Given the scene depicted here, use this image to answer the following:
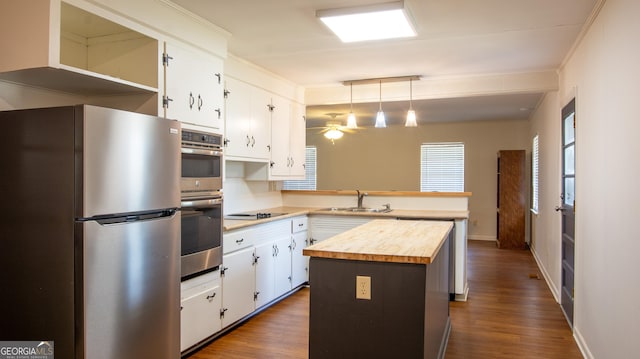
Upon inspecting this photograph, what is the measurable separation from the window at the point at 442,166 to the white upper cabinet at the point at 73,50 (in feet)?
23.1

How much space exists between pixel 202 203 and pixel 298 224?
1.85 metres

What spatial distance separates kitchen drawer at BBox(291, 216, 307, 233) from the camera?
15.6 ft

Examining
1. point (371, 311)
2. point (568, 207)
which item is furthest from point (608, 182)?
point (371, 311)

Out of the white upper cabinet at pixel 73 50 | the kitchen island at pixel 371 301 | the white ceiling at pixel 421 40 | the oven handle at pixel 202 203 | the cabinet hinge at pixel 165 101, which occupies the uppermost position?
the white ceiling at pixel 421 40

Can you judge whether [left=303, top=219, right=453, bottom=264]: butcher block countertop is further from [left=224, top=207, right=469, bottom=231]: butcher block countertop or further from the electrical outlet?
[left=224, top=207, right=469, bottom=231]: butcher block countertop

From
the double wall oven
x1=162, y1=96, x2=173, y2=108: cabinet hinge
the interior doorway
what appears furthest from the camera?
the interior doorway

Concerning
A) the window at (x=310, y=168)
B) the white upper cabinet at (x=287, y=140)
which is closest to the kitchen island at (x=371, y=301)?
the white upper cabinet at (x=287, y=140)

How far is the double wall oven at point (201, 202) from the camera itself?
3.02m

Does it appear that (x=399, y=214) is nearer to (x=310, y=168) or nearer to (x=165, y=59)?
(x=165, y=59)

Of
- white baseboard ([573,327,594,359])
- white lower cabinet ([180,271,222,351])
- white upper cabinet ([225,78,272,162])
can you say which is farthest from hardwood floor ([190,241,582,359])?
white upper cabinet ([225,78,272,162])

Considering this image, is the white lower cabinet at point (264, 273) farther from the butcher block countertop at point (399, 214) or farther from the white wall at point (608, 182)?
the white wall at point (608, 182)

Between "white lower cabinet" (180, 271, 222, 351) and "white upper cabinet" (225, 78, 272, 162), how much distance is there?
1.21 m

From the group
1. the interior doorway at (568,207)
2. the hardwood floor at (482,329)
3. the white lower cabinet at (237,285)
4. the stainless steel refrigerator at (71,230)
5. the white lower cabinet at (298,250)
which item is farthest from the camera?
the white lower cabinet at (298,250)

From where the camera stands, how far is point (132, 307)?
2365 millimetres
